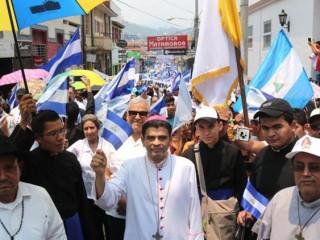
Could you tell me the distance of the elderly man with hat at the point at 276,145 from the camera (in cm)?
303

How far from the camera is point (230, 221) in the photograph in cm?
339

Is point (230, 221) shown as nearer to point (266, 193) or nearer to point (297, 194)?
point (266, 193)

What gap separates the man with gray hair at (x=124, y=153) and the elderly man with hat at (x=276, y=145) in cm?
112

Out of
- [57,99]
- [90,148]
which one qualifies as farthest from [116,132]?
[57,99]

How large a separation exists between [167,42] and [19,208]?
154 feet

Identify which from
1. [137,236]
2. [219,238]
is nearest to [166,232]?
[137,236]

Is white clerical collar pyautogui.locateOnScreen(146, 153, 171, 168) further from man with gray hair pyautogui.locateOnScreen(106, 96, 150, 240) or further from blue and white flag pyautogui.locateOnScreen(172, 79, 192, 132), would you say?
blue and white flag pyautogui.locateOnScreen(172, 79, 192, 132)

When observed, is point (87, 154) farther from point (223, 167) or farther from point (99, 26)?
point (99, 26)

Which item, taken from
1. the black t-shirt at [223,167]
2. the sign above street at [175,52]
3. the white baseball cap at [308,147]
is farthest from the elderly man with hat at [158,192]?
the sign above street at [175,52]

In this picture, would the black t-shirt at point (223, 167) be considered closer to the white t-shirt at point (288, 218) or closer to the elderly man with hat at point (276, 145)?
the elderly man with hat at point (276, 145)

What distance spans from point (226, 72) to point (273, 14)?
52.0 feet

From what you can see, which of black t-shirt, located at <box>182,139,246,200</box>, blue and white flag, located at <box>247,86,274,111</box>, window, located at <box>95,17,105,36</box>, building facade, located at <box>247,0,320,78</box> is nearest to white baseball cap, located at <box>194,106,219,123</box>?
black t-shirt, located at <box>182,139,246,200</box>

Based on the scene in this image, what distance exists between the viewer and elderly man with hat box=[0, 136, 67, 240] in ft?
7.34

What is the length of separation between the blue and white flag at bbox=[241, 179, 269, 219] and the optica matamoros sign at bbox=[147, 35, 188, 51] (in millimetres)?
44554
